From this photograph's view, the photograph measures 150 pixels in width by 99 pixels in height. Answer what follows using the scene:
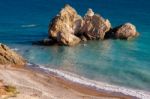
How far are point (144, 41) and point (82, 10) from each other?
35.3m

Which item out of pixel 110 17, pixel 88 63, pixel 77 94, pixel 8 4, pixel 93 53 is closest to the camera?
pixel 77 94

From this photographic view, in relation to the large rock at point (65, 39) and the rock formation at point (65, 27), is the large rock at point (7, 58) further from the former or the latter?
the rock formation at point (65, 27)

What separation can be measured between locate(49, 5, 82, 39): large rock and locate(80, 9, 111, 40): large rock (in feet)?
3.57

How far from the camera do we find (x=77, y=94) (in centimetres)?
5016

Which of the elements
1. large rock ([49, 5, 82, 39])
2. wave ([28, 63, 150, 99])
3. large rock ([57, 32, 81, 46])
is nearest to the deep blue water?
large rock ([57, 32, 81, 46])

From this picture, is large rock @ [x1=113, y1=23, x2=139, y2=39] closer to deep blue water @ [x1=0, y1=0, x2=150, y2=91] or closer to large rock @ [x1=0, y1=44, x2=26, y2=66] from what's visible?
deep blue water @ [x1=0, y1=0, x2=150, y2=91]

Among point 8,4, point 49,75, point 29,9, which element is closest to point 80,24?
point 49,75

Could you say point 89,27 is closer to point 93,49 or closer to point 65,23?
point 65,23

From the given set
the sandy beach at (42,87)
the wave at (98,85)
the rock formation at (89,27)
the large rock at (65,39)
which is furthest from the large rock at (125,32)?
the sandy beach at (42,87)

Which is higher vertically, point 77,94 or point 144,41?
point 144,41

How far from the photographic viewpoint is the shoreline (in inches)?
1940

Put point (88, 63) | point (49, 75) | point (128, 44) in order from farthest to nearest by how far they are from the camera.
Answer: point (128, 44)
point (88, 63)
point (49, 75)

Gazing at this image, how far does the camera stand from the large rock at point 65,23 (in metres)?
73.9

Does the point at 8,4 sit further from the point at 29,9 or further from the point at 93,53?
the point at 93,53
